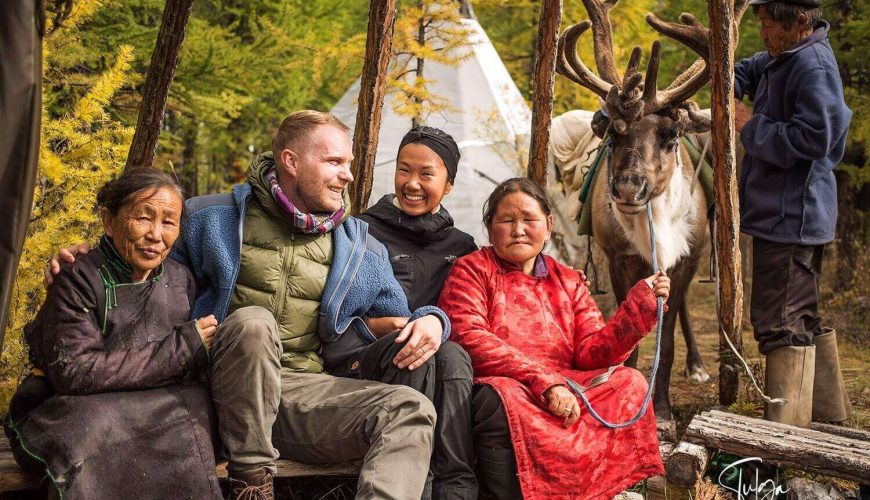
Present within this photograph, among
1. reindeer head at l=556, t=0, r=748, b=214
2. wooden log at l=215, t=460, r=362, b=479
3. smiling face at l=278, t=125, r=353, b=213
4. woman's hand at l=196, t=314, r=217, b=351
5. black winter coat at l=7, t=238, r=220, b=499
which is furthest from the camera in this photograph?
reindeer head at l=556, t=0, r=748, b=214

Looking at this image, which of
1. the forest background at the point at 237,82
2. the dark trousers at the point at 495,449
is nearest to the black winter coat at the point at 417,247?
the dark trousers at the point at 495,449

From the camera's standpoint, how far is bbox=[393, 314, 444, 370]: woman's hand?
288 centimetres

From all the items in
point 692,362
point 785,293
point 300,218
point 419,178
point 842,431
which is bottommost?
point 692,362

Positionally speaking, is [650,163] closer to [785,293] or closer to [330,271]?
[785,293]

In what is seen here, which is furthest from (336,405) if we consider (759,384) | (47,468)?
(759,384)

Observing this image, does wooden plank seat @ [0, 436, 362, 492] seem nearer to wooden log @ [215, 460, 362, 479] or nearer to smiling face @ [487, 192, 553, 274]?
wooden log @ [215, 460, 362, 479]

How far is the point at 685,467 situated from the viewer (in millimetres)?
3240

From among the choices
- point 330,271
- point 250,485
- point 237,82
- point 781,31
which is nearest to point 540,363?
point 330,271

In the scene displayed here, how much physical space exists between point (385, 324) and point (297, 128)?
85cm

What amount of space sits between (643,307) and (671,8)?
277 inches

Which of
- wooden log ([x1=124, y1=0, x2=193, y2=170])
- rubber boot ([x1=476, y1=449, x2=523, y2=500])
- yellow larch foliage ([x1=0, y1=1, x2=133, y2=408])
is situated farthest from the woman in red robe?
yellow larch foliage ([x1=0, y1=1, x2=133, y2=408])

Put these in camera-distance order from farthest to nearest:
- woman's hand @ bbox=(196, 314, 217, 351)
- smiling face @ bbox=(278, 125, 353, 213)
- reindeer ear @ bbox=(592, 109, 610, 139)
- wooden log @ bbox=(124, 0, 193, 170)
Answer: reindeer ear @ bbox=(592, 109, 610, 139) → wooden log @ bbox=(124, 0, 193, 170) → smiling face @ bbox=(278, 125, 353, 213) → woman's hand @ bbox=(196, 314, 217, 351)

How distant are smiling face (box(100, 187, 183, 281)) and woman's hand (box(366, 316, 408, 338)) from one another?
86cm

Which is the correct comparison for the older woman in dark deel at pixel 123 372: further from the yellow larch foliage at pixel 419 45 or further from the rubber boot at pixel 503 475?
the yellow larch foliage at pixel 419 45
